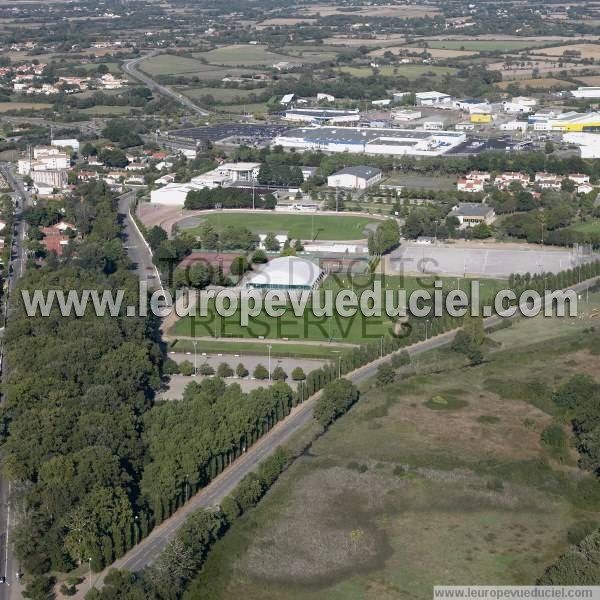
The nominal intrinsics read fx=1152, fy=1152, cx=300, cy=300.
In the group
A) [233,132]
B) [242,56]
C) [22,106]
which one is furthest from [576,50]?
[22,106]

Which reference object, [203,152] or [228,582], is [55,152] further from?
[228,582]

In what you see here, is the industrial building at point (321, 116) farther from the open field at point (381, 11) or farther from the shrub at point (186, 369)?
the open field at point (381, 11)

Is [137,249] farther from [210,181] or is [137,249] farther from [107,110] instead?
[107,110]

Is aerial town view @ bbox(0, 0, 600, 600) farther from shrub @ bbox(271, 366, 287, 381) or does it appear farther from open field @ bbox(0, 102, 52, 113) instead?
open field @ bbox(0, 102, 52, 113)

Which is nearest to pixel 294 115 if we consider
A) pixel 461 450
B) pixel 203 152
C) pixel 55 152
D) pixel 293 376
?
pixel 203 152

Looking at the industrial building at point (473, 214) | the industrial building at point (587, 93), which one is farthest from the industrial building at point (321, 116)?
the industrial building at point (473, 214)

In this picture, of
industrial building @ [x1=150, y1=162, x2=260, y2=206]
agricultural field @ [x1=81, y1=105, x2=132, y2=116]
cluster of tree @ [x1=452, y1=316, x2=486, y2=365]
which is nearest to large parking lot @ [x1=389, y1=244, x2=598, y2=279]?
cluster of tree @ [x1=452, y1=316, x2=486, y2=365]
